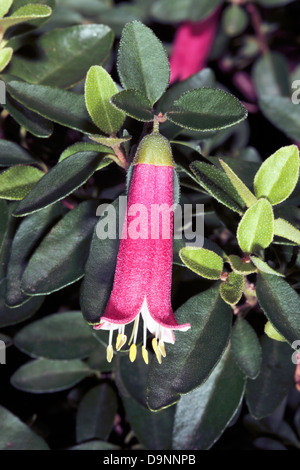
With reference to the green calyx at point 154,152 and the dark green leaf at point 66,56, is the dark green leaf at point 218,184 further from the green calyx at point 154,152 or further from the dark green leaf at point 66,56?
the dark green leaf at point 66,56

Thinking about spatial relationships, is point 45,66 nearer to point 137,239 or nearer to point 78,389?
point 137,239

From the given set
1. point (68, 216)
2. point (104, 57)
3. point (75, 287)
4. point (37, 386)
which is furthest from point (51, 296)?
point (104, 57)

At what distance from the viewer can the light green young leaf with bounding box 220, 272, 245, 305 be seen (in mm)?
625

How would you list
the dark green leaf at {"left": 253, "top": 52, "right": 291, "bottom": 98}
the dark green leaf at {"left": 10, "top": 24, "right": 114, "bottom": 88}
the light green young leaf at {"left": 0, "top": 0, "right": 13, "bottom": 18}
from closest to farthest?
the light green young leaf at {"left": 0, "top": 0, "right": 13, "bottom": 18} → the dark green leaf at {"left": 10, "top": 24, "right": 114, "bottom": 88} → the dark green leaf at {"left": 253, "top": 52, "right": 291, "bottom": 98}

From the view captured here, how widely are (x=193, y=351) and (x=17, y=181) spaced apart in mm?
314

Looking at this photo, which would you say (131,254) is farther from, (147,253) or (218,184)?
(218,184)

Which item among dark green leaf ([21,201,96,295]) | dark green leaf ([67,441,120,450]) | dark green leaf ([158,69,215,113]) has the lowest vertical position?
dark green leaf ([67,441,120,450])

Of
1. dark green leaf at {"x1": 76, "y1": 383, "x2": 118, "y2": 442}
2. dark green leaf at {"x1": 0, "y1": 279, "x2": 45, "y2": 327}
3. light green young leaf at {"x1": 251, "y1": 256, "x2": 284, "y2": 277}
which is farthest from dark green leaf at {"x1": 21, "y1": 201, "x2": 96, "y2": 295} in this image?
dark green leaf at {"x1": 76, "y1": 383, "x2": 118, "y2": 442}

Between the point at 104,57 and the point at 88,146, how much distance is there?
0.23m

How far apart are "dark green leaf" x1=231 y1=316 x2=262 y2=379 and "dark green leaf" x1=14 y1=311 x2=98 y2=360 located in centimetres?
25

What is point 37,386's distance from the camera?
89 centimetres

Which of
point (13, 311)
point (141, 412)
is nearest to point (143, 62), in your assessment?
point (13, 311)

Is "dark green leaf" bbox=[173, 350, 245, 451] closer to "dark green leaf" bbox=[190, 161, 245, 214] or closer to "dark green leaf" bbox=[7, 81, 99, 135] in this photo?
"dark green leaf" bbox=[190, 161, 245, 214]
